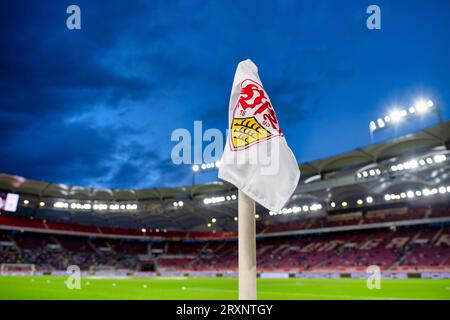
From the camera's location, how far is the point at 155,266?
69.0 m

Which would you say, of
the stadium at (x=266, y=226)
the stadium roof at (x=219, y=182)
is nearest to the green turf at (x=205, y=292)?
the stadium at (x=266, y=226)

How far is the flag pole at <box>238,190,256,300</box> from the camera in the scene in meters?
3.48

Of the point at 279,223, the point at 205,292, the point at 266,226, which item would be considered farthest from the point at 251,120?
the point at 279,223

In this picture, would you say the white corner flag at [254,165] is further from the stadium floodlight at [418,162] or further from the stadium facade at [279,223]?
the stadium floodlight at [418,162]

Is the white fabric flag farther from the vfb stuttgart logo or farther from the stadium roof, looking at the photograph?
the stadium roof

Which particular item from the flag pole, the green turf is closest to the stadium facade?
the green turf

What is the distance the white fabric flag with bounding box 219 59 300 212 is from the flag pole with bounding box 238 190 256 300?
15cm

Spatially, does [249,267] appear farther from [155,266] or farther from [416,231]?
[155,266]

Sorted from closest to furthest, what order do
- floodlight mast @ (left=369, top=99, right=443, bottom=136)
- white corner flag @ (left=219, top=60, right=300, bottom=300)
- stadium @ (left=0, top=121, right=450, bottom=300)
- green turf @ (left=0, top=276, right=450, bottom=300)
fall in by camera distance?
white corner flag @ (left=219, top=60, right=300, bottom=300) < green turf @ (left=0, top=276, right=450, bottom=300) < floodlight mast @ (left=369, top=99, right=443, bottom=136) < stadium @ (left=0, top=121, right=450, bottom=300)

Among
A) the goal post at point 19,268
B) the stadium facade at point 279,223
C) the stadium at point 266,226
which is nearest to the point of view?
the stadium at point 266,226

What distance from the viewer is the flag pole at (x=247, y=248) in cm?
348

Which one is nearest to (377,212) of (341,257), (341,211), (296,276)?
(341,211)

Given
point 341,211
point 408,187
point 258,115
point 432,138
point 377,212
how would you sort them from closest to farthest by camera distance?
point 258,115
point 432,138
point 408,187
point 377,212
point 341,211
